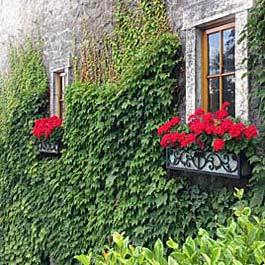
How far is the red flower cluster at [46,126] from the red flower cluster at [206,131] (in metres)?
2.00

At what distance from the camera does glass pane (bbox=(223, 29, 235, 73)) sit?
3.09m

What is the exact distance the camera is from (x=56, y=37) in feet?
18.0

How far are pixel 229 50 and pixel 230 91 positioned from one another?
1.00ft

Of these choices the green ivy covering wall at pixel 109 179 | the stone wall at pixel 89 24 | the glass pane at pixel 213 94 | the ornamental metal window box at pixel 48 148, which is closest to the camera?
the stone wall at pixel 89 24

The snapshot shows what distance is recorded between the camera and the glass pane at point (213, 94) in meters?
3.21

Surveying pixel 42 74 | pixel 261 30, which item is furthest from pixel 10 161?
pixel 261 30

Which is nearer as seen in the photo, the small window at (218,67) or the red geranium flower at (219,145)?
the red geranium flower at (219,145)

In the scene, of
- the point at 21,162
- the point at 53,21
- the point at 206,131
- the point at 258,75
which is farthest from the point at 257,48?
the point at 21,162

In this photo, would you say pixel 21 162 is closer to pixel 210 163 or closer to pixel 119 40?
pixel 119 40

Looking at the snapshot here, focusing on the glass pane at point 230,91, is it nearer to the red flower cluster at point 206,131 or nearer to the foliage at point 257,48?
the red flower cluster at point 206,131

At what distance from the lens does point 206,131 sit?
288 centimetres

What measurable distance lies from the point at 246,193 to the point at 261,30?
106cm

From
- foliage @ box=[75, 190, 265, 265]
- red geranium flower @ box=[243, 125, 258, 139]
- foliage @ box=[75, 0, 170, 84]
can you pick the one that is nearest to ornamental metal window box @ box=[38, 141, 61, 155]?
foliage @ box=[75, 0, 170, 84]

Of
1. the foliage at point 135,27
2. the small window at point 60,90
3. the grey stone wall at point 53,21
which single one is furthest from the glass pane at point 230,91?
the small window at point 60,90
